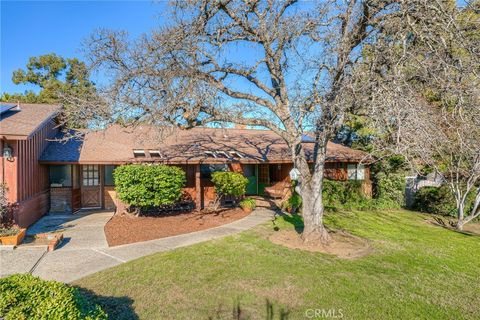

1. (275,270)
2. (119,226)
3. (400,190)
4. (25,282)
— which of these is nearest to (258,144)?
(400,190)

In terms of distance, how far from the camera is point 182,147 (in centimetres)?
1453

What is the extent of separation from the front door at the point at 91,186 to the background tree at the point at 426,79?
40.4 feet

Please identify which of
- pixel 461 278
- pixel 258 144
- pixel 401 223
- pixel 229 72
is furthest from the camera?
pixel 258 144

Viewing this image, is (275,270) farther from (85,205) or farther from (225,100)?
(85,205)

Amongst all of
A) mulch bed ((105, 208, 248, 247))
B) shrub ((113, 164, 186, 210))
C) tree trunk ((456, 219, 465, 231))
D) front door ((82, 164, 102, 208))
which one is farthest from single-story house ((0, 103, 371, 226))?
tree trunk ((456, 219, 465, 231))

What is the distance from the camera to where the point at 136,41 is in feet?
26.7

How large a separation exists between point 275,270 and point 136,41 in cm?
701

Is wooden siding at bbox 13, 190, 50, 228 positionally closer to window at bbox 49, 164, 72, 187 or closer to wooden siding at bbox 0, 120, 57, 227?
wooden siding at bbox 0, 120, 57, 227

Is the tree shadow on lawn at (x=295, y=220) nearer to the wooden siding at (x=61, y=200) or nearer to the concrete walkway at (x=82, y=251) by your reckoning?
the concrete walkway at (x=82, y=251)

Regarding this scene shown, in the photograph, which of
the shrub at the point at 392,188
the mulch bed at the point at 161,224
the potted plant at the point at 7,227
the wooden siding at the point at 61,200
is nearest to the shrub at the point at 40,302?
the mulch bed at the point at 161,224

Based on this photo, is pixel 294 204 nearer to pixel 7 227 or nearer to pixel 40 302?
pixel 7 227

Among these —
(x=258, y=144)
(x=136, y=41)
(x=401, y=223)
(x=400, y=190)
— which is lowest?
(x=401, y=223)

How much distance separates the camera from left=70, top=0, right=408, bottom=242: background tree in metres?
7.31

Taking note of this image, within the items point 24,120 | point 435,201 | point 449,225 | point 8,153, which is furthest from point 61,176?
point 435,201
